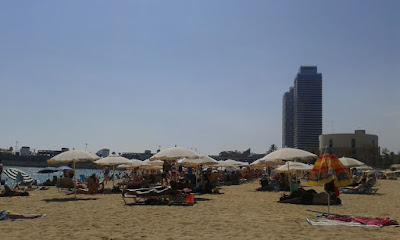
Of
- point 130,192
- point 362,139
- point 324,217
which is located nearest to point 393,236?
point 324,217

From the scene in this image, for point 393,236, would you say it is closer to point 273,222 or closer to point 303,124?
point 273,222

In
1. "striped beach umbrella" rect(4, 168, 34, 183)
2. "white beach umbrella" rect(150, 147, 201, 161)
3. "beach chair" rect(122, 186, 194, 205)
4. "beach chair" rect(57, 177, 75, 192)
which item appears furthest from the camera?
"beach chair" rect(57, 177, 75, 192)

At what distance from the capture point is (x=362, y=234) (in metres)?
7.46

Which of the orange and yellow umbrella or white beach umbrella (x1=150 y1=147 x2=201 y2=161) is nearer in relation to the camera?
the orange and yellow umbrella

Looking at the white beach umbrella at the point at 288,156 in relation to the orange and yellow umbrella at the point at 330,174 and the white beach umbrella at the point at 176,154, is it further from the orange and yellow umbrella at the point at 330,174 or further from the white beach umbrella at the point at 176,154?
the orange and yellow umbrella at the point at 330,174

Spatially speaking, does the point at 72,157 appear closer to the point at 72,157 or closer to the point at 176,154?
the point at 72,157

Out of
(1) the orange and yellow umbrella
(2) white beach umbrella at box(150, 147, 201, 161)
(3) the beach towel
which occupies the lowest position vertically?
(3) the beach towel

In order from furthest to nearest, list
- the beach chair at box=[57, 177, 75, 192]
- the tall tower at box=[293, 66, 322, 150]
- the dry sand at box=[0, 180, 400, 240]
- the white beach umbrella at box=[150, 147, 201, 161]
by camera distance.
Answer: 1. the tall tower at box=[293, 66, 322, 150]
2. the beach chair at box=[57, 177, 75, 192]
3. the white beach umbrella at box=[150, 147, 201, 161]
4. the dry sand at box=[0, 180, 400, 240]

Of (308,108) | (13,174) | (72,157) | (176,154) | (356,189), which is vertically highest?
(308,108)

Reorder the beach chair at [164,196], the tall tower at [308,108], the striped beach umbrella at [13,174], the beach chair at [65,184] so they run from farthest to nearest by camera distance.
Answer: the tall tower at [308,108]
the beach chair at [65,184]
the striped beach umbrella at [13,174]
the beach chair at [164,196]

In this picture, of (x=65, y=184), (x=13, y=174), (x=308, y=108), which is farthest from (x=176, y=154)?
(x=308, y=108)

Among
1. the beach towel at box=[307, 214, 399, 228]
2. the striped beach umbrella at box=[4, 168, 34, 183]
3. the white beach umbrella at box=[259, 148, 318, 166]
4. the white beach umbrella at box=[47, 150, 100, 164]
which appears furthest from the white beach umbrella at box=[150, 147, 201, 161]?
the striped beach umbrella at box=[4, 168, 34, 183]

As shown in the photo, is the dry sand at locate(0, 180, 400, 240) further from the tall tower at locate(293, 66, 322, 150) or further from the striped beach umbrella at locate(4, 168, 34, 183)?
the tall tower at locate(293, 66, 322, 150)

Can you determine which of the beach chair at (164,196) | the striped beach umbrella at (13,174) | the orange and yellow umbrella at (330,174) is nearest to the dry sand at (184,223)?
the beach chair at (164,196)
